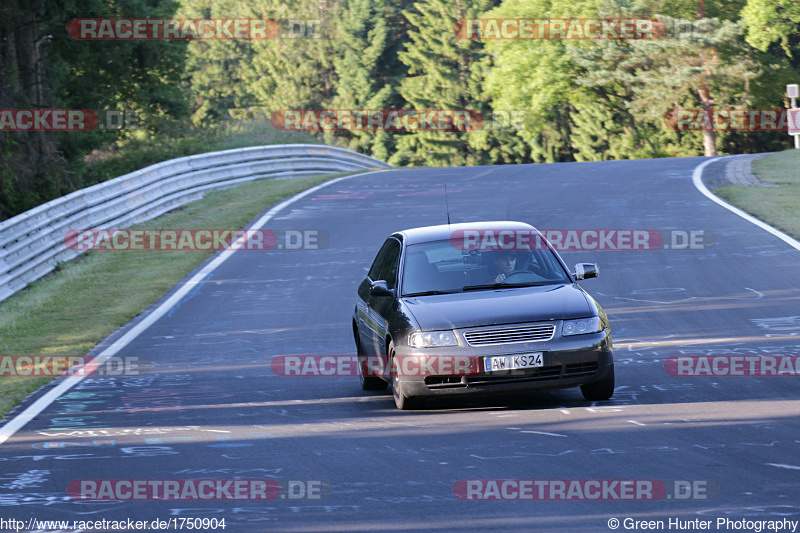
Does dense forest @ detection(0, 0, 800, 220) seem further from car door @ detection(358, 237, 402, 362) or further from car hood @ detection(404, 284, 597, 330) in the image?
car hood @ detection(404, 284, 597, 330)

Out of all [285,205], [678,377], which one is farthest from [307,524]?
[285,205]

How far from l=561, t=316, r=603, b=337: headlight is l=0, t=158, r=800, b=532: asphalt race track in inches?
23.4

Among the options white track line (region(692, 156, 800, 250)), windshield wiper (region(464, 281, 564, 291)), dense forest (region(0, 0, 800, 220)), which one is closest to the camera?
windshield wiper (region(464, 281, 564, 291))

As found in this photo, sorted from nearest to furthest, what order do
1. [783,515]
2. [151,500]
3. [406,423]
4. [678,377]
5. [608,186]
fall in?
1. [783,515]
2. [151,500]
3. [406,423]
4. [678,377]
5. [608,186]

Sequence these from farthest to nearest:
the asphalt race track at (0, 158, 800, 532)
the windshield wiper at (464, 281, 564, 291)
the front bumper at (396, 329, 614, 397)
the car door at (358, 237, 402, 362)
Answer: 1. the car door at (358, 237, 402, 362)
2. the windshield wiper at (464, 281, 564, 291)
3. the front bumper at (396, 329, 614, 397)
4. the asphalt race track at (0, 158, 800, 532)

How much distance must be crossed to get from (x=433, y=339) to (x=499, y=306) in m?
0.62

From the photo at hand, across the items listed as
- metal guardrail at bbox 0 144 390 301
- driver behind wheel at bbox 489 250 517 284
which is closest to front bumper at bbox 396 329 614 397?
driver behind wheel at bbox 489 250 517 284

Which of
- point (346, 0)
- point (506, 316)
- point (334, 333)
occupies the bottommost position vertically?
point (334, 333)

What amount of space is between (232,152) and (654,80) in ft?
129

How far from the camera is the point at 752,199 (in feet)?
69.0

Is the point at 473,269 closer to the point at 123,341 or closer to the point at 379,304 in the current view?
the point at 379,304

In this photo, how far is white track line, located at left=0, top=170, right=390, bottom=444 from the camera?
9.02m

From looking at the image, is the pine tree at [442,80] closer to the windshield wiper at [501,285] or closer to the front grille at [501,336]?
the windshield wiper at [501,285]

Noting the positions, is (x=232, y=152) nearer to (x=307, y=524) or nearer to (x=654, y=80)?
(x=307, y=524)
